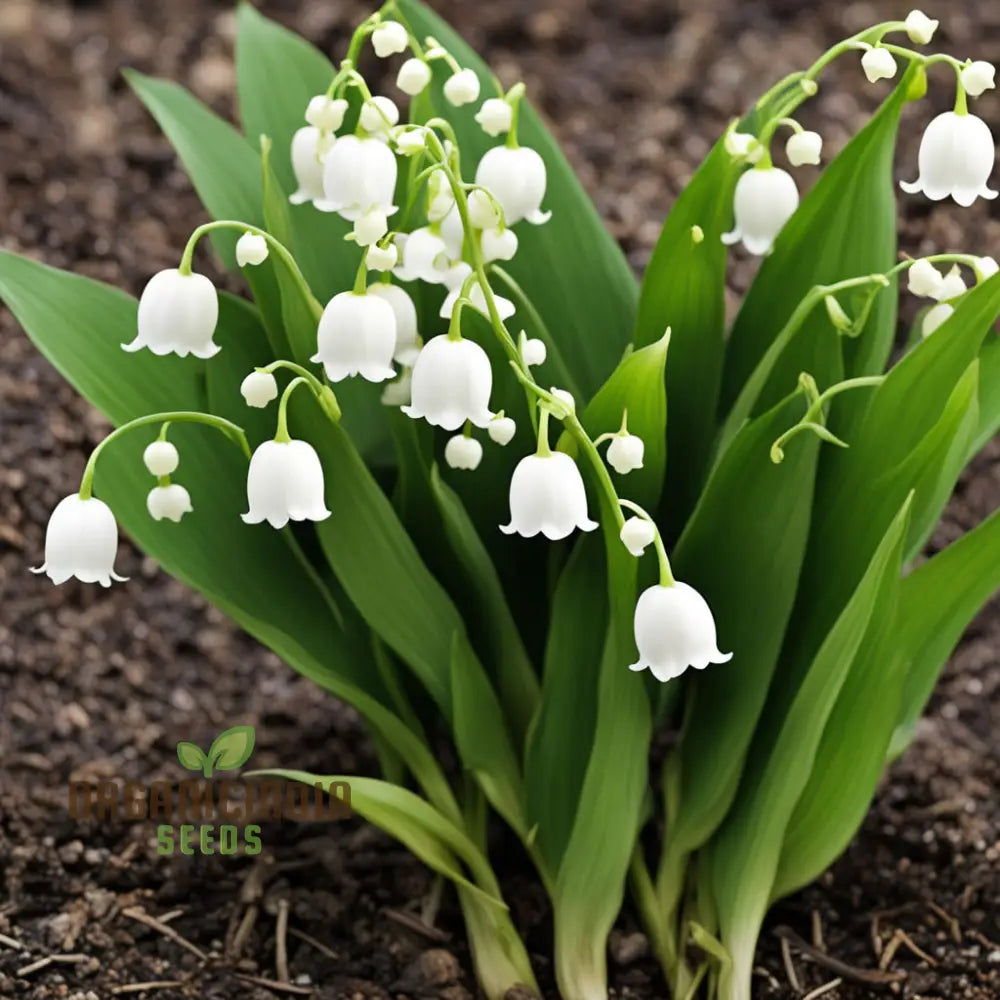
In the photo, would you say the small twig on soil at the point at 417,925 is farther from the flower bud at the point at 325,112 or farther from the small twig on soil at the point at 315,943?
the flower bud at the point at 325,112

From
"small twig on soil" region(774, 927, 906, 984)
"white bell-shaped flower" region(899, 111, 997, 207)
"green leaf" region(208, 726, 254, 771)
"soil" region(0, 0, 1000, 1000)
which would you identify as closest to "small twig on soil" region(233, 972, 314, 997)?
"soil" region(0, 0, 1000, 1000)

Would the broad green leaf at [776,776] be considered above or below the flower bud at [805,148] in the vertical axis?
below

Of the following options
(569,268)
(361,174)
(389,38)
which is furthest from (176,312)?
(569,268)

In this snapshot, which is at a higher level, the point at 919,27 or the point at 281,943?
the point at 919,27

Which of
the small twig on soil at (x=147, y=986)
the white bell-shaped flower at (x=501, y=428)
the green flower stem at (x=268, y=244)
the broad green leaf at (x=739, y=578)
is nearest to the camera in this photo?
the green flower stem at (x=268, y=244)

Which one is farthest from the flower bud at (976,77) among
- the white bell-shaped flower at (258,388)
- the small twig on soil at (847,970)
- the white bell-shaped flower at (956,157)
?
the small twig on soil at (847,970)

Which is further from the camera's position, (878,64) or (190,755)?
(190,755)

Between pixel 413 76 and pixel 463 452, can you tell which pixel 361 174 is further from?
pixel 463 452
